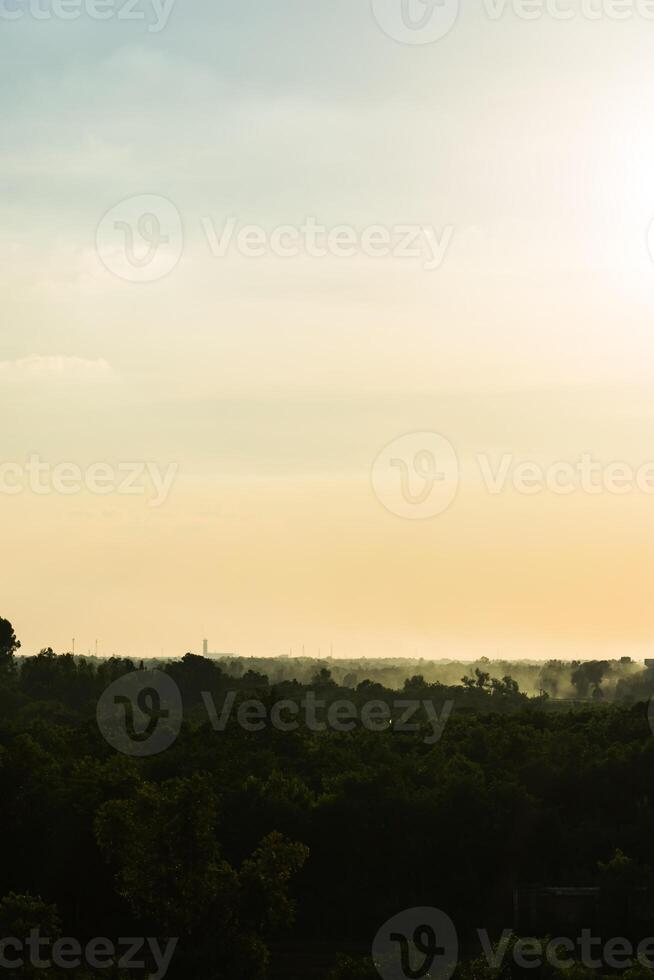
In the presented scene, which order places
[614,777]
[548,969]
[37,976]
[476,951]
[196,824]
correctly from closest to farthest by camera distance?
[37,976] → [548,969] → [196,824] → [476,951] → [614,777]

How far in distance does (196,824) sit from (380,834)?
19.8m

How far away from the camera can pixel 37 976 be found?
973 inches

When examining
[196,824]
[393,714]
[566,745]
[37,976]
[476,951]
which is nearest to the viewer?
[37,976]

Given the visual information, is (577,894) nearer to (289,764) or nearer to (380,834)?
(380,834)

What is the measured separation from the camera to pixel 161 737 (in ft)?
209

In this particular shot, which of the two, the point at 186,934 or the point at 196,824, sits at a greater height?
the point at 196,824

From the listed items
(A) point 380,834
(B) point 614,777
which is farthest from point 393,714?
(A) point 380,834

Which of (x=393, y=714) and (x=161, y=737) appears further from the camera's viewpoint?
(x=393, y=714)

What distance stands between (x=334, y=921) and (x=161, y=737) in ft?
68.4

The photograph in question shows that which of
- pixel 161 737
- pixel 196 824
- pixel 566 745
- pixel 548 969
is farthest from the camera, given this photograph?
pixel 161 737

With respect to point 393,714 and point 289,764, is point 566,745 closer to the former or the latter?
point 289,764

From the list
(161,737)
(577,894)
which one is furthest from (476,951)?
(161,737)

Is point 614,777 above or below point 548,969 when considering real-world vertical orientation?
above

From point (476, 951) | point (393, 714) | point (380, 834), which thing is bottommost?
point (476, 951)
